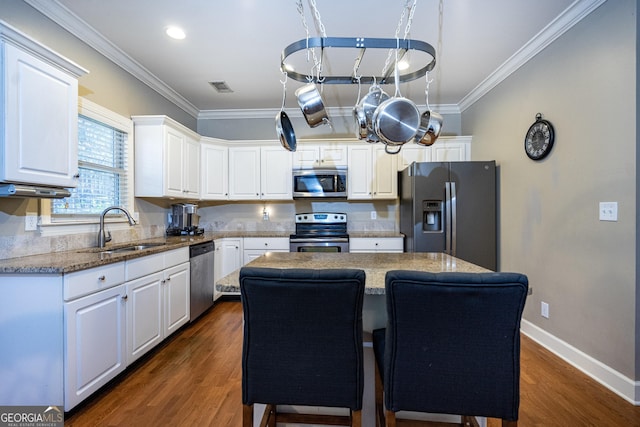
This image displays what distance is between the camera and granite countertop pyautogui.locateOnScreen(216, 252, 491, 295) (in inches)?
54.8

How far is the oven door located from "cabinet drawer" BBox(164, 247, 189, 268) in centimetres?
124

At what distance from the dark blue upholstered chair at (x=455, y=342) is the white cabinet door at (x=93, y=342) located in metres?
1.72

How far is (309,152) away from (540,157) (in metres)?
2.50

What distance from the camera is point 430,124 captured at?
1885mm

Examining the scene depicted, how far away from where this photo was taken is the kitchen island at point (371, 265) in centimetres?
136

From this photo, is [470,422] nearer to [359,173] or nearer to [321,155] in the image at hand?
[359,173]

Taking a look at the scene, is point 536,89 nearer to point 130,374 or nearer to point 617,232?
point 617,232

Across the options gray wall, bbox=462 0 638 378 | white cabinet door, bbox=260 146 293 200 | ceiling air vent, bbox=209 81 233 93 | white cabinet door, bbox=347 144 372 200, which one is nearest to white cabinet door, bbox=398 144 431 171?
white cabinet door, bbox=347 144 372 200

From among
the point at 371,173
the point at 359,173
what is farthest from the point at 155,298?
the point at 371,173

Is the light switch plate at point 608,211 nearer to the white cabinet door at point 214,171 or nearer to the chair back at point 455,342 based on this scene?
the chair back at point 455,342

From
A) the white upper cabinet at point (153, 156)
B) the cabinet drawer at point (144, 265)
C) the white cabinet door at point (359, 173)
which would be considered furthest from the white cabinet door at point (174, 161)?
the white cabinet door at point (359, 173)

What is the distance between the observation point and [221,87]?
355 cm

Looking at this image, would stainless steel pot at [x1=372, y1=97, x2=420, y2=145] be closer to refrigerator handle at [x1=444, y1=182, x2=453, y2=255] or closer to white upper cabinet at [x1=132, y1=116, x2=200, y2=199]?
refrigerator handle at [x1=444, y1=182, x2=453, y2=255]

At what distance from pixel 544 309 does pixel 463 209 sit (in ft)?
3.73
